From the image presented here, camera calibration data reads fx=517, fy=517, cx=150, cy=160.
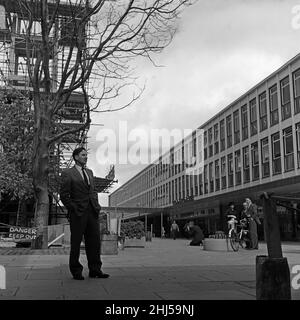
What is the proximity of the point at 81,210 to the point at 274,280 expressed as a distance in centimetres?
365

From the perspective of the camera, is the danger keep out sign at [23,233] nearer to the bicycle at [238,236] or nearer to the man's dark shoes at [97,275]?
the bicycle at [238,236]

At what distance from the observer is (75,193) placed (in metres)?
8.05

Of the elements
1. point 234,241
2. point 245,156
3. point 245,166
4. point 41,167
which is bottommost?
point 234,241

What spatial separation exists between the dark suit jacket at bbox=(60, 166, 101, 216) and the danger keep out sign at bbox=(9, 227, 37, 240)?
1033 cm

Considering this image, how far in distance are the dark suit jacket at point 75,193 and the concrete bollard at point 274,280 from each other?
354 centimetres

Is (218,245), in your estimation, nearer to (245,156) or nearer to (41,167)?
(41,167)

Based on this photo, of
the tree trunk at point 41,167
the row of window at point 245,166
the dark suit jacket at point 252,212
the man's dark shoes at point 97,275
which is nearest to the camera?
the man's dark shoes at point 97,275

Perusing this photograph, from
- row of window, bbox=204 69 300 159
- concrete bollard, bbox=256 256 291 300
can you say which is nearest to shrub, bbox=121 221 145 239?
row of window, bbox=204 69 300 159

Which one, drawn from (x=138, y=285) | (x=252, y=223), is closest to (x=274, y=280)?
(x=138, y=285)

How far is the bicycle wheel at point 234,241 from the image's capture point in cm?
1730

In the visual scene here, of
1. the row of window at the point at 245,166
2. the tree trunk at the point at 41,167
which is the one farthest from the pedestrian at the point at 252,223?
the row of window at the point at 245,166

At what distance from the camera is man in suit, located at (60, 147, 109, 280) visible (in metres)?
7.95

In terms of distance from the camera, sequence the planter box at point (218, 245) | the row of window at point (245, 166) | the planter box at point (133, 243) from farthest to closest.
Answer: the row of window at point (245, 166)
the planter box at point (133, 243)
the planter box at point (218, 245)
